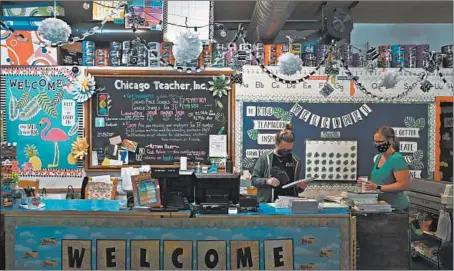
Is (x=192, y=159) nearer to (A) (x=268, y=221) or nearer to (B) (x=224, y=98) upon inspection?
(B) (x=224, y=98)

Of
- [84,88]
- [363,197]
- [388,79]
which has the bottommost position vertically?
[363,197]

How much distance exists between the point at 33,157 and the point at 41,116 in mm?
523

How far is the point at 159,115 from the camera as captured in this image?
6.32 meters

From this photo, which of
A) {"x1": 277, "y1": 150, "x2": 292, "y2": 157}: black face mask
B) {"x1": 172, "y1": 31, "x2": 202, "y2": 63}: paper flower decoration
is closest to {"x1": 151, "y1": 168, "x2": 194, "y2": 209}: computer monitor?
{"x1": 277, "y1": 150, "x2": 292, "y2": 157}: black face mask

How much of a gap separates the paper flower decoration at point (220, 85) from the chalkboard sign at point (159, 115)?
0.05 ft

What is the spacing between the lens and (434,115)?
638 cm

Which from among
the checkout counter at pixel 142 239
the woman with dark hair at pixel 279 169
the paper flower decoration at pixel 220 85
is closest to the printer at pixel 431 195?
the woman with dark hair at pixel 279 169

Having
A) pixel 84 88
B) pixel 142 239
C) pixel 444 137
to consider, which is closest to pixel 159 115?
pixel 84 88

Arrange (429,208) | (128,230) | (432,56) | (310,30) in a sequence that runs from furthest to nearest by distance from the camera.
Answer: (310,30)
(432,56)
(429,208)
(128,230)

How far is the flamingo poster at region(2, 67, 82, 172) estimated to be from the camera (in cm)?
621

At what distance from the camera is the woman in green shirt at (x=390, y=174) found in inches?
185

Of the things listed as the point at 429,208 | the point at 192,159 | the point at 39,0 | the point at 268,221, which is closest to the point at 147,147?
the point at 192,159

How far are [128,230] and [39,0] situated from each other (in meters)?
3.56

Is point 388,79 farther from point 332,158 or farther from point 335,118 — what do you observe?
point 332,158
